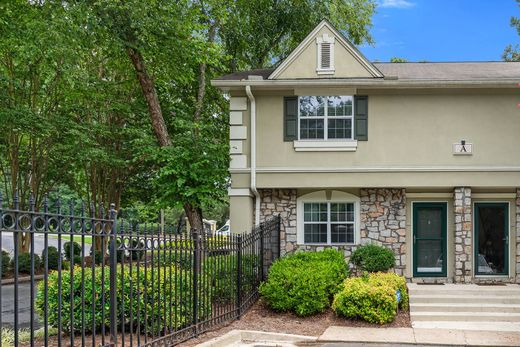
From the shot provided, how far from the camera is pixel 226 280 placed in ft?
31.6

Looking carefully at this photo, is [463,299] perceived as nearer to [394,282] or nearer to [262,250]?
[394,282]

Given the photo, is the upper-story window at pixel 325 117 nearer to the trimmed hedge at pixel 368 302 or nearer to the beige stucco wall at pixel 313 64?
the beige stucco wall at pixel 313 64

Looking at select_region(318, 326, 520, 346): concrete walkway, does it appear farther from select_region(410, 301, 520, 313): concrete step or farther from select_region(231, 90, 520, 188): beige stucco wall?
select_region(231, 90, 520, 188): beige stucco wall

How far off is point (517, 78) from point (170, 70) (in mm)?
9663

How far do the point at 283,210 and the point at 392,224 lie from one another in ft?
9.34

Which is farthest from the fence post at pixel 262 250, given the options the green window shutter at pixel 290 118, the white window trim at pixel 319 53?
the white window trim at pixel 319 53

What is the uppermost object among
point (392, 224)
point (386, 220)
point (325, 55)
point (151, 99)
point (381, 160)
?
point (325, 55)

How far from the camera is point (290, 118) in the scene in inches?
541

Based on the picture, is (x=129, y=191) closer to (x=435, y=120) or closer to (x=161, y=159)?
(x=161, y=159)

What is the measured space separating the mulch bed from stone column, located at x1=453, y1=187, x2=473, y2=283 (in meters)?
2.94

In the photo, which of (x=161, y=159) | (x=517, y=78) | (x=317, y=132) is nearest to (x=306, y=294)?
(x=317, y=132)

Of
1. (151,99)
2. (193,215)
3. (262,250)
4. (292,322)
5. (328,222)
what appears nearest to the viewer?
(292,322)

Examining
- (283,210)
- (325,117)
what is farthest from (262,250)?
(325,117)

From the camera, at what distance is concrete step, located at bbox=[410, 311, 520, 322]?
10.8m
